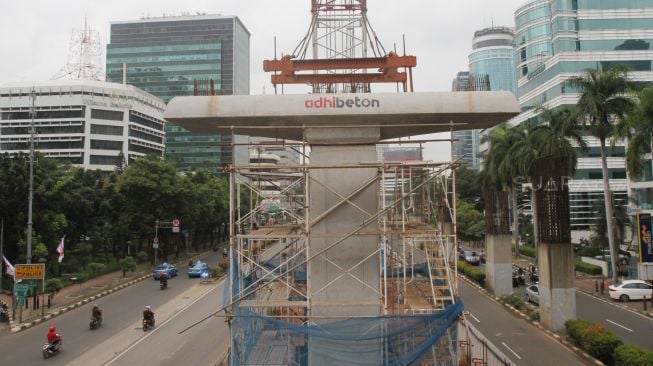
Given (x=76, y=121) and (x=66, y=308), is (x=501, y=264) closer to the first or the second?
(x=66, y=308)

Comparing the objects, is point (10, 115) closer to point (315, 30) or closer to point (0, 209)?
point (0, 209)

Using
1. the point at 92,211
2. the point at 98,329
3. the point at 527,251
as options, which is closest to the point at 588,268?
the point at 527,251

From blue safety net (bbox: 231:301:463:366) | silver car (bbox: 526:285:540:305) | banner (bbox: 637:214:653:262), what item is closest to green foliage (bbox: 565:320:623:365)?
silver car (bbox: 526:285:540:305)

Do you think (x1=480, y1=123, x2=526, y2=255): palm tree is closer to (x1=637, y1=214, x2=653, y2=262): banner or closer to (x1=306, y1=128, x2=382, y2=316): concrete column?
(x1=637, y1=214, x2=653, y2=262): banner

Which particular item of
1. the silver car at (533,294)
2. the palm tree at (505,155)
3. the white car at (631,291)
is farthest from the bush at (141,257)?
the white car at (631,291)

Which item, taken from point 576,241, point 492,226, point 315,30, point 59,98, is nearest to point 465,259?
point 492,226

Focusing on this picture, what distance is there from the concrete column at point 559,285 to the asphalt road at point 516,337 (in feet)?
2.53

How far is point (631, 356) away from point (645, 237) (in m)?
13.6

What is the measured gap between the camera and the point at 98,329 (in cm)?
1883

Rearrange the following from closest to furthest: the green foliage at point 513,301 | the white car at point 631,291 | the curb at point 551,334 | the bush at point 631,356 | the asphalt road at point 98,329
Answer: the bush at point 631,356
the curb at point 551,334
the asphalt road at point 98,329
the green foliage at point 513,301
the white car at point 631,291

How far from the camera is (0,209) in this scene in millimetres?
24641

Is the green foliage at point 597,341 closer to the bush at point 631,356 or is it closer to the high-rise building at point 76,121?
the bush at point 631,356

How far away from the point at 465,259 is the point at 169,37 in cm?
8287

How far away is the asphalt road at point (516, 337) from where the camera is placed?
14.5 meters
